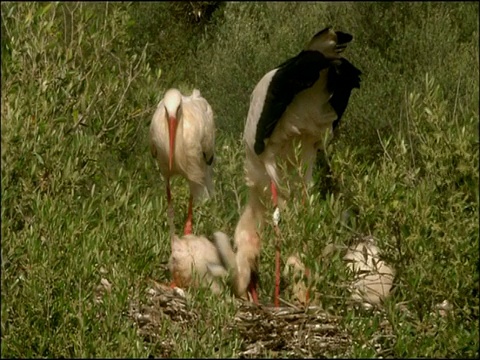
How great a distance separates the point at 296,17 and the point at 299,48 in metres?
1.11

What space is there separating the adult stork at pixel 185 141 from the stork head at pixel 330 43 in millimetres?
1325

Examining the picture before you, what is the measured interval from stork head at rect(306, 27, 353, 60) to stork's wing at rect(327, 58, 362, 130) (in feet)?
0.27

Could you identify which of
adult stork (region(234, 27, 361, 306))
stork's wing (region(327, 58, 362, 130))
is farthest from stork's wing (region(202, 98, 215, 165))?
stork's wing (region(327, 58, 362, 130))

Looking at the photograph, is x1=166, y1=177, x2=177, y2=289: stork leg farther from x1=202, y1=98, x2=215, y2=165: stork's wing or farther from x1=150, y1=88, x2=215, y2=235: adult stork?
x1=202, y1=98, x2=215, y2=165: stork's wing

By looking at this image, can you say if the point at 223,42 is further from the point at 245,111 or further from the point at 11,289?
the point at 11,289

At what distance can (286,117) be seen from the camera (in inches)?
387

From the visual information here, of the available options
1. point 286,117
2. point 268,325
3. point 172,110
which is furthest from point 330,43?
point 268,325

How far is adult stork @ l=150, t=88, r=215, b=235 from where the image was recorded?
10.4 m

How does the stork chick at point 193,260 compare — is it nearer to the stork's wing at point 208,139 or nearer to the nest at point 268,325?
the nest at point 268,325

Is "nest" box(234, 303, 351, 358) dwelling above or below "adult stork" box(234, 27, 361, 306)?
below

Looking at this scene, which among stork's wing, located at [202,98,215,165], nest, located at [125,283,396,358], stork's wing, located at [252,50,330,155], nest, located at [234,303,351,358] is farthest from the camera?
stork's wing, located at [202,98,215,165]

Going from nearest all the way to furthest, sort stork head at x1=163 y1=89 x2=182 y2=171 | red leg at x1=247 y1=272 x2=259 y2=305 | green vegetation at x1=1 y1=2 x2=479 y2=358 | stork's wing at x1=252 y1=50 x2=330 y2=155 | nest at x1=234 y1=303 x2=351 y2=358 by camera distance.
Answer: green vegetation at x1=1 y1=2 x2=479 y2=358 < nest at x1=234 y1=303 x2=351 y2=358 < stork's wing at x1=252 y1=50 x2=330 y2=155 < red leg at x1=247 y1=272 x2=259 y2=305 < stork head at x1=163 y1=89 x2=182 y2=171

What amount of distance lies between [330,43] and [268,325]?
1.95m

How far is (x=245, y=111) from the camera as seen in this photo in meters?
15.6
